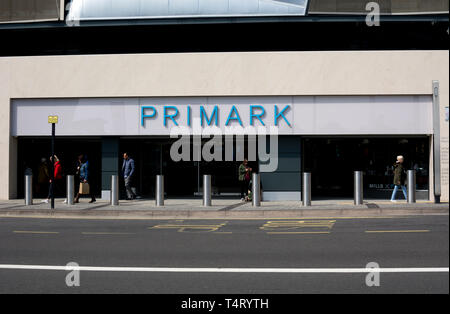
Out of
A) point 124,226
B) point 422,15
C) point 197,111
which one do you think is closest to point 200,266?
point 124,226

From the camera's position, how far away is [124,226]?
492 inches

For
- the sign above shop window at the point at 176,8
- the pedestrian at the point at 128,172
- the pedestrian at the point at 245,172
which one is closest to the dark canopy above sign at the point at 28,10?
the sign above shop window at the point at 176,8

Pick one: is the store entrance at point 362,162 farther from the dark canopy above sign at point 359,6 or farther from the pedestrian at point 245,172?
the dark canopy above sign at point 359,6

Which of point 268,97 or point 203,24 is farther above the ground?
point 203,24

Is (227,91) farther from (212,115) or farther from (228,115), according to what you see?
(212,115)

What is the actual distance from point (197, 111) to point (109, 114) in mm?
3663

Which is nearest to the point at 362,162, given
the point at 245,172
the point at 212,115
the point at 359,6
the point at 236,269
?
the point at 245,172

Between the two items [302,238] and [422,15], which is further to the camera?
[422,15]

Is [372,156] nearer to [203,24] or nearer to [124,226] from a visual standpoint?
[203,24]

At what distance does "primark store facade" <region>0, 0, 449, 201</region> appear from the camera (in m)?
18.7

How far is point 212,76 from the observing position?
19219 mm

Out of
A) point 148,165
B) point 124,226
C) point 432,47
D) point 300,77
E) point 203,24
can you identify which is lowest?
point 124,226
